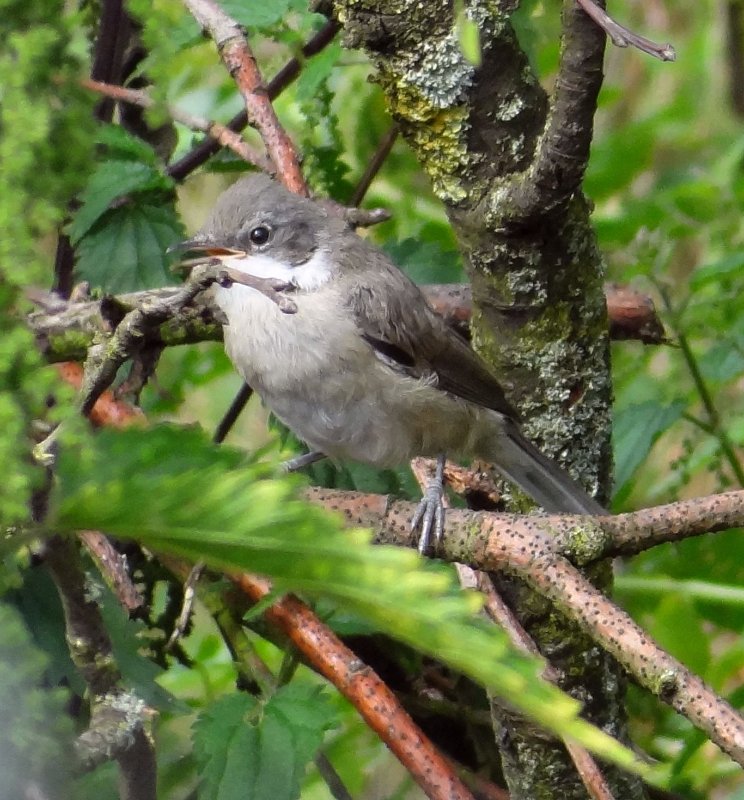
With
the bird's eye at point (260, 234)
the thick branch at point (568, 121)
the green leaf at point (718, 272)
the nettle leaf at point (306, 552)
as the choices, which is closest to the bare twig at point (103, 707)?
the nettle leaf at point (306, 552)

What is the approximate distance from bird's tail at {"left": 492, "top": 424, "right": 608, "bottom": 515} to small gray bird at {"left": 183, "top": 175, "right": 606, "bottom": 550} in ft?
0.28

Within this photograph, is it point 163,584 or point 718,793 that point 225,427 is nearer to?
point 163,584

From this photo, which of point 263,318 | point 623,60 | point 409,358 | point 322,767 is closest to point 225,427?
point 263,318

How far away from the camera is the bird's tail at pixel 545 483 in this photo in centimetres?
179

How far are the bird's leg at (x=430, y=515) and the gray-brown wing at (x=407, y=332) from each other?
11.3 inches

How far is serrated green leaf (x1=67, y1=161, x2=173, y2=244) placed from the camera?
199 centimetres

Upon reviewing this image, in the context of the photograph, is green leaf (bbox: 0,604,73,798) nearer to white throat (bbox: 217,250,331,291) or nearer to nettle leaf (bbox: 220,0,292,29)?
nettle leaf (bbox: 220,0,292,29)

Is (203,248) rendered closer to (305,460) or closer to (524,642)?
(305,460)

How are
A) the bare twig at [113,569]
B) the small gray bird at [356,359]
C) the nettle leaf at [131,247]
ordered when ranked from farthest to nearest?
1. the small gray bird at [356,359]
2. the nettle leaf at [131,247]
3. the bare twig at [113,569]

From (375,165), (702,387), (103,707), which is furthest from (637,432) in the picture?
(103,707)

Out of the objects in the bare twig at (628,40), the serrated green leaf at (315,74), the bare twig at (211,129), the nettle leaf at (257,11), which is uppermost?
the bare twig at (628,40)

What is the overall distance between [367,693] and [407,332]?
3.22 feet

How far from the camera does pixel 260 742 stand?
1.45 m

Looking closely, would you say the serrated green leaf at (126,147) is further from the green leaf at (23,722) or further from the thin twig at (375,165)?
the green leaf at (23,722)
